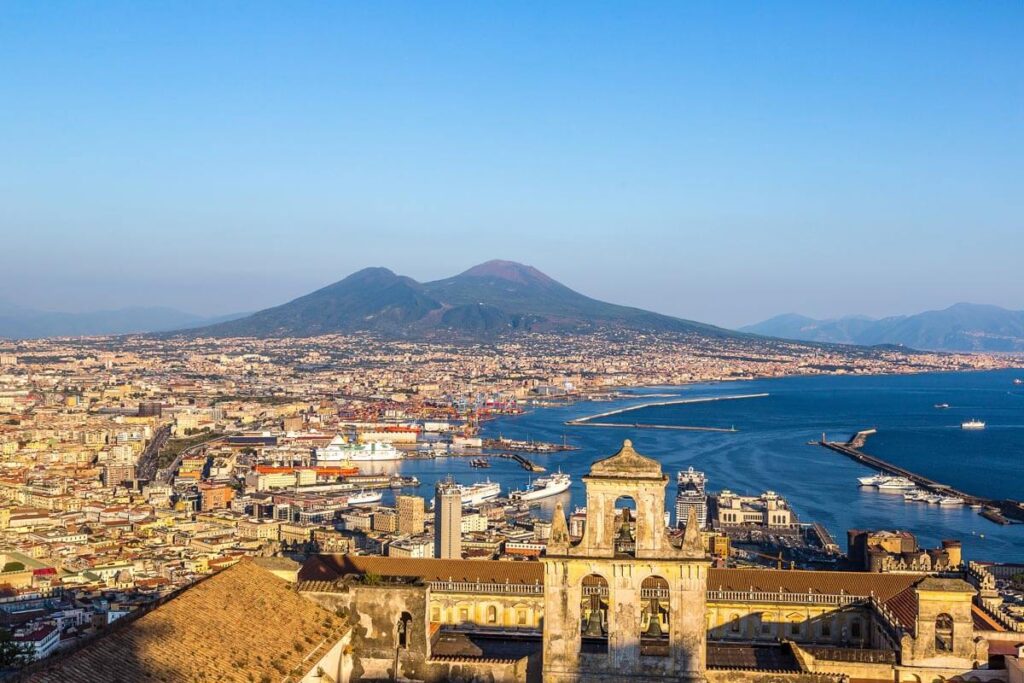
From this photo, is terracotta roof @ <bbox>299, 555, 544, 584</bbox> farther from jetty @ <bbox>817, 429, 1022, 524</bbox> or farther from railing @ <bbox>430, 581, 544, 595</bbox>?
jetty @ <bbox>817, 429, 1022, 524</bbox>

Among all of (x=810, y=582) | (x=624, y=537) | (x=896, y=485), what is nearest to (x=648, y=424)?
(x=896, y=485)

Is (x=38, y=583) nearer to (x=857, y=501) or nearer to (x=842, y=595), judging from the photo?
(x=842, y=595)

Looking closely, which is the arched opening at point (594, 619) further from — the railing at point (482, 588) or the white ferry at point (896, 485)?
the white ferry at point (896, 485)

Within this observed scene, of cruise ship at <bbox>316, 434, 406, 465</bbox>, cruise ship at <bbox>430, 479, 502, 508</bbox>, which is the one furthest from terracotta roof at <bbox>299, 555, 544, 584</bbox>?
cruise ship at <bbox>316, 434, 406, 465</bbox>

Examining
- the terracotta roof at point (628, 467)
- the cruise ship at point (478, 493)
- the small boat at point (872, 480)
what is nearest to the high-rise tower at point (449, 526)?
the terracotta roof at point (628, 467)

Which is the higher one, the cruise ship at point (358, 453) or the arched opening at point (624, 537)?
the arched opening at point (624, 537)

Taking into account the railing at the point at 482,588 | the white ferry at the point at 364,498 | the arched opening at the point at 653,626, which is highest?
the arched opening at the point at 653,626

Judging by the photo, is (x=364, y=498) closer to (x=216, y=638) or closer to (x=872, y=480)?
(x=872, y=480)
